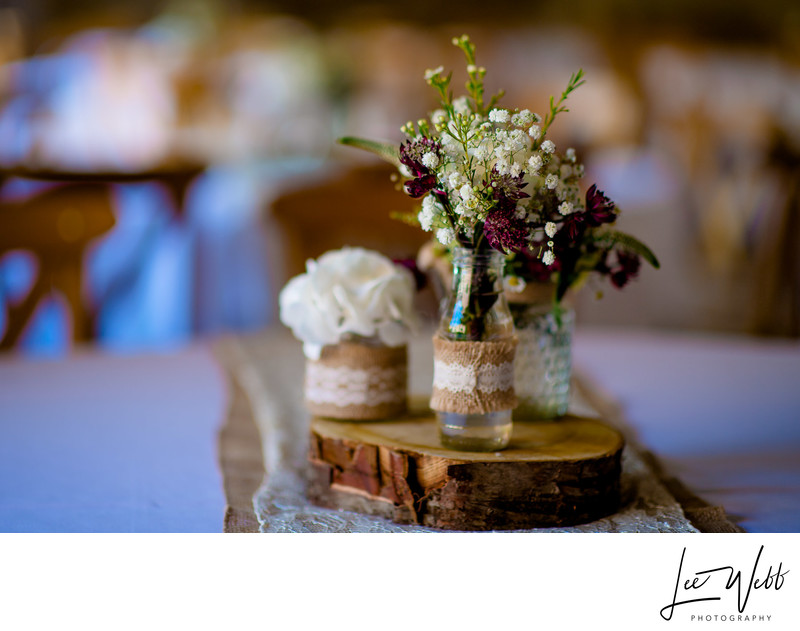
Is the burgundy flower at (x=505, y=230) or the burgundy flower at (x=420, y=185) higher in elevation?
the burgundy flower at (x=420, y=185)

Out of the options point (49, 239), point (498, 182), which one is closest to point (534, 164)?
point (498, 182)

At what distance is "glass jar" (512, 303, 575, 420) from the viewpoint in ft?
3.52

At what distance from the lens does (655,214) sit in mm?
3318

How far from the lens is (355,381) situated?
1.04m

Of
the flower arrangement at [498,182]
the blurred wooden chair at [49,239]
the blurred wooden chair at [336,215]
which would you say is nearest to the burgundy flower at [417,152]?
the flower arrangement at [498,182]

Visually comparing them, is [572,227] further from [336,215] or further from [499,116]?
[336,215]

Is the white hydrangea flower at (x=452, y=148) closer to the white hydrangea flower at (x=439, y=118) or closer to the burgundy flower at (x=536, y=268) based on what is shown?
the white hydrangea flower at (x=439, y=118)

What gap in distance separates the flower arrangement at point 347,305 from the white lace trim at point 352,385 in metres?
0.03

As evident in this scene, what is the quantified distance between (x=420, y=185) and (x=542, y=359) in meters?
0.30

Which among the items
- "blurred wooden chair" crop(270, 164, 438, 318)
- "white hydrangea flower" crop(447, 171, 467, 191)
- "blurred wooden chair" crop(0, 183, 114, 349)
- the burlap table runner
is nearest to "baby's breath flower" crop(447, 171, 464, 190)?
"white hydrangea flower" crop(447, 171, 467, 191)

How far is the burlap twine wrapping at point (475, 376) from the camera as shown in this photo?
0.93 meters

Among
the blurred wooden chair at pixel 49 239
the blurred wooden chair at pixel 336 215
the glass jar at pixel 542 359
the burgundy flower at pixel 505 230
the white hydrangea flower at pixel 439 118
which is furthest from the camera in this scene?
the blurred wooden chair at pixel 336 215
